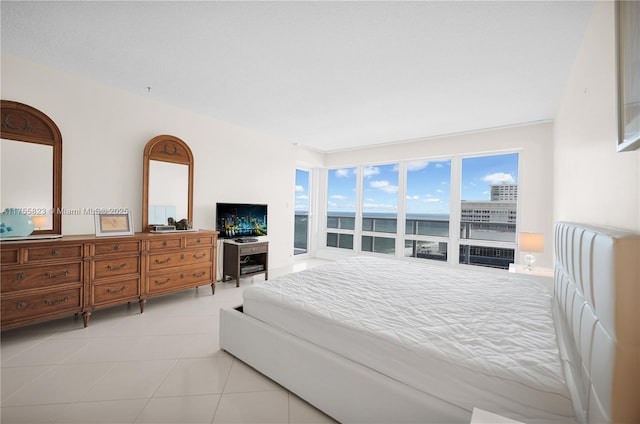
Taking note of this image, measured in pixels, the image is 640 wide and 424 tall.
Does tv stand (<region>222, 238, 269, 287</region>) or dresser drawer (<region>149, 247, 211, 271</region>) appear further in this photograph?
tv stand (<region>222, 238, 269, 287</region>)

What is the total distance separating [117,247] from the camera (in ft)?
9.23

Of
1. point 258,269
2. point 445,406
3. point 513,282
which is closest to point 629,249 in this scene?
point 445,406

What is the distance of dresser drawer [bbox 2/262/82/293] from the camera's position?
7.29ft

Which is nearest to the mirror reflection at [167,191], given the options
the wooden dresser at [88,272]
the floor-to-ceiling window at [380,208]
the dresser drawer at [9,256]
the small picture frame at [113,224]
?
the small picture frame at [113,224]

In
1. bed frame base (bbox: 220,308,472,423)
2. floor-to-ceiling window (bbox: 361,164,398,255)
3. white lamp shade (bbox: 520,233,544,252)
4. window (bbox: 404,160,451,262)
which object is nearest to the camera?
bed frame base (bbox: 220,308,472,423)

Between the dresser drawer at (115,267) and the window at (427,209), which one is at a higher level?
the window at (427,209)

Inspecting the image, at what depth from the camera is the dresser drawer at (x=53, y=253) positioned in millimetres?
2320

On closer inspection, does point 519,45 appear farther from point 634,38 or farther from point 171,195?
point 171,195

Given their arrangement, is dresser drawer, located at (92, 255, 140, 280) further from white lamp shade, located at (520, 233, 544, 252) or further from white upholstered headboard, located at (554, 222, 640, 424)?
white lamp shade, located at (520, 233, 544, 252)

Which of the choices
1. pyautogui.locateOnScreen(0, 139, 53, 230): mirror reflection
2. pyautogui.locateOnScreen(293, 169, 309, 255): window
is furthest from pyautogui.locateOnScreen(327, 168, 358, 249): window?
pyautogui.locateOnScreen(0, 139, 53, 230): mirror reflection

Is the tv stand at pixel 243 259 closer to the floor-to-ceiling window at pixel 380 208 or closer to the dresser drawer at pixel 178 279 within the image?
the dresser drawer at pixel 178 279

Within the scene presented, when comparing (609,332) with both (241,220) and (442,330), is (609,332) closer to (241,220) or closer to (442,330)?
(442,330)

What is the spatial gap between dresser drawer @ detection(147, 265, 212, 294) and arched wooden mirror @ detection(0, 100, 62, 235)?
1086 mm

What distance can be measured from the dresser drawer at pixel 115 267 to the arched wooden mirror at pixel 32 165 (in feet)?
2.10
